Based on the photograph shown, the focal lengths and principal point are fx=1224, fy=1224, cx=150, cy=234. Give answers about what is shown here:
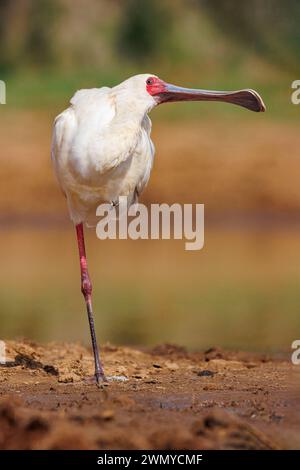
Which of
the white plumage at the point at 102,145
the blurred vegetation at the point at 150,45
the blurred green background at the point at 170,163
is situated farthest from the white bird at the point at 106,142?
the blurred vegetation at the point at 150,45

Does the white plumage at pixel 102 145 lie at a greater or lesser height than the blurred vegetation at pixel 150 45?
lesser

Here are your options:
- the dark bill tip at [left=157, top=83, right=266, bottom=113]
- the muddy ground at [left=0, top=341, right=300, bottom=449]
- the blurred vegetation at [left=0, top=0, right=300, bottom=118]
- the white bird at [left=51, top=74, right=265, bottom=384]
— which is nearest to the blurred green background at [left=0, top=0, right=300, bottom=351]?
the blurred vegetation at [left=0, top=0, right=300, bottom=118]

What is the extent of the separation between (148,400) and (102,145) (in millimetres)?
1452

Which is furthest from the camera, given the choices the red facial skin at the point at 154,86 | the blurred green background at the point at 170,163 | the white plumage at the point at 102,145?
the blurred green background at the point at 170,163

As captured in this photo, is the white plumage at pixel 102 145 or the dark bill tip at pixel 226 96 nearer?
the white plumage at pixel 102 145

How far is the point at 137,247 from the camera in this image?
597 inches

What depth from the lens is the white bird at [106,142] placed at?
6441mm

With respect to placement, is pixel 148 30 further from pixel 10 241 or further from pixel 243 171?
pixel 10 241

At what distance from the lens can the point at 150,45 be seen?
19.9 metres

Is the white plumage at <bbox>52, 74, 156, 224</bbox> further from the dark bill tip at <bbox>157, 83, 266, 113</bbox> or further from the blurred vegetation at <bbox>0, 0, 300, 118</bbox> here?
the blurred vegetation at <bbox>0, 0, 300, 118</bbox>

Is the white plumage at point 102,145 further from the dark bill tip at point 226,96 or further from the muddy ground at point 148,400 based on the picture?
the muddy ground at point 148,400

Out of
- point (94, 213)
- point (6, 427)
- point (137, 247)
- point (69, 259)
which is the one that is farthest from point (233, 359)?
point (137, 247)

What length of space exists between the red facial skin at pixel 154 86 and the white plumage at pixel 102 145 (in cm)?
5
